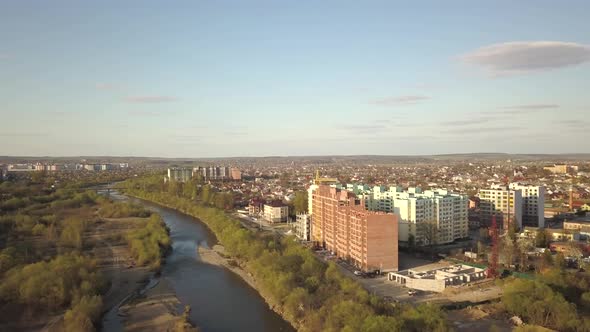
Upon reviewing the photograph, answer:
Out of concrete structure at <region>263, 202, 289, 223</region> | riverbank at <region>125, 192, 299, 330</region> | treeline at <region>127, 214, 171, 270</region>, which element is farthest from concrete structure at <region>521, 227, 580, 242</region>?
treeline at <region>127, 214, 171, 270</region>

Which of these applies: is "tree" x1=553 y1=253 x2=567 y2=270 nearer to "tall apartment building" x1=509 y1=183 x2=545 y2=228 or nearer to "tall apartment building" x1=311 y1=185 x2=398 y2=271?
"tall apartment building" x1=311 y1=185 x2=398 y2=271

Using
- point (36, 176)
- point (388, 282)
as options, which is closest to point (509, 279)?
point (388, 282)

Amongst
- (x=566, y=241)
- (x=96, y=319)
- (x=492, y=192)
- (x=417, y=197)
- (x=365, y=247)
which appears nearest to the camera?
(x=96, y=319)

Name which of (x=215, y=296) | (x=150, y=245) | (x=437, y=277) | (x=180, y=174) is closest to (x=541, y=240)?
(x=437, y=277)

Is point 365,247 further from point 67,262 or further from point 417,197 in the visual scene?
point 67,262

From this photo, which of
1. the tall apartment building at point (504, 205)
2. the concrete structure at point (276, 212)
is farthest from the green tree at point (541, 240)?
the concrete structure at point (276, 212)

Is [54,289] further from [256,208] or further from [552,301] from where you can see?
[256,208]

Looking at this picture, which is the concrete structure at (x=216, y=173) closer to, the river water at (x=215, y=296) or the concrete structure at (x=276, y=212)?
the concrete structure at (x=276, y=212)
